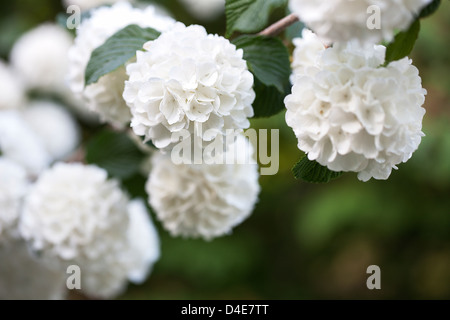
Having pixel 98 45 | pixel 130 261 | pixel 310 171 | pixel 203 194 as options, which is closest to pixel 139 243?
pixel 130 261

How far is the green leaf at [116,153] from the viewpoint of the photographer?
0.77 metres

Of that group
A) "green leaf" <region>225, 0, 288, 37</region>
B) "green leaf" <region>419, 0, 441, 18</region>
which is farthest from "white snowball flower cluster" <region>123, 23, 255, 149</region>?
"green leaf" <region>419, 0, 441, 18</region>

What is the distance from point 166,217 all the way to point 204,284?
4.47 feet

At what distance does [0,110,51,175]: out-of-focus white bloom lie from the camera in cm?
98

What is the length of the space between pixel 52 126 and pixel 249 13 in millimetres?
1085

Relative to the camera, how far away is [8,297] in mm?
865

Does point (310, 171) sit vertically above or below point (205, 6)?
below

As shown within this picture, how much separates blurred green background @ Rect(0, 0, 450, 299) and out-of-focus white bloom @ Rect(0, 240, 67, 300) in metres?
0.83

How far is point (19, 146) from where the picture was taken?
1.01 m

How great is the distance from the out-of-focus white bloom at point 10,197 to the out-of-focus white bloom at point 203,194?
188 millimetres

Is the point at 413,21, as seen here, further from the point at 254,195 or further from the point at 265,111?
the point at 254,195

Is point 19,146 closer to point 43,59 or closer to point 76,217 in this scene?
point 76,217

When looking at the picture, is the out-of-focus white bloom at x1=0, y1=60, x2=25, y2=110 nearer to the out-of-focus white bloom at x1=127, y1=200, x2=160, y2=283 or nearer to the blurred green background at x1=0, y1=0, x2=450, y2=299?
the blurred green background at x1=0, y1=0, x2=450, y2=299
